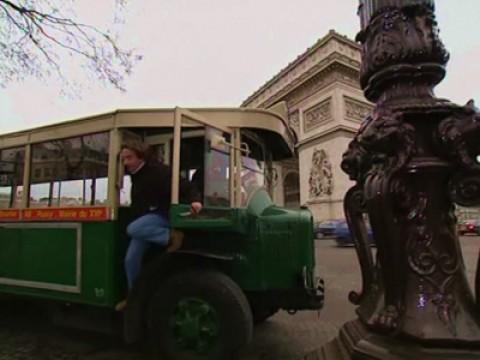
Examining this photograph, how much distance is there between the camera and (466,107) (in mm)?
1616

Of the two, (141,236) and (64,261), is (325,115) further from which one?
(141,236)

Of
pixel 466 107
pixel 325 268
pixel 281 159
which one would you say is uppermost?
pixel 281 159

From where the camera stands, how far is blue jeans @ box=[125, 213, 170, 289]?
384cm

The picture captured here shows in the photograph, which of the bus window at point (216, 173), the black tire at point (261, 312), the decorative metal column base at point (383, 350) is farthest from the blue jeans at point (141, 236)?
the decorative metal column base at point (383, 350)

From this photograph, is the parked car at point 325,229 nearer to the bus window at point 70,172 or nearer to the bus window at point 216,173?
the bus window at point 216,173

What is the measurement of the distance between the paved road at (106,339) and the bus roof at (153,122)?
93.3 inches

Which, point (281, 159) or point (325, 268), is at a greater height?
point (281, 159)

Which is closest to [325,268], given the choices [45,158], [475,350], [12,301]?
[12,301]

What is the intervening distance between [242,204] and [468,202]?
104 inches

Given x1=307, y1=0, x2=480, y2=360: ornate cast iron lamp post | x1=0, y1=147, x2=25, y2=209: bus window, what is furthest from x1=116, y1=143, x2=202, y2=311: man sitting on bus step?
x1=307, y1=0, x2=480, y2=360: ornate cast iron lamp post

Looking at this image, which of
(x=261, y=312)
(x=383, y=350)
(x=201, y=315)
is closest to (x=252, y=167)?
(x=201, y=315)

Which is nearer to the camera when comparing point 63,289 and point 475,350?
point 475,350

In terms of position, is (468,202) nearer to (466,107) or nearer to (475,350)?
(466,107)

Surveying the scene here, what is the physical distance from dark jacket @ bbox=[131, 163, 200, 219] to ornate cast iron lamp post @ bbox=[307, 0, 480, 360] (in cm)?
242
